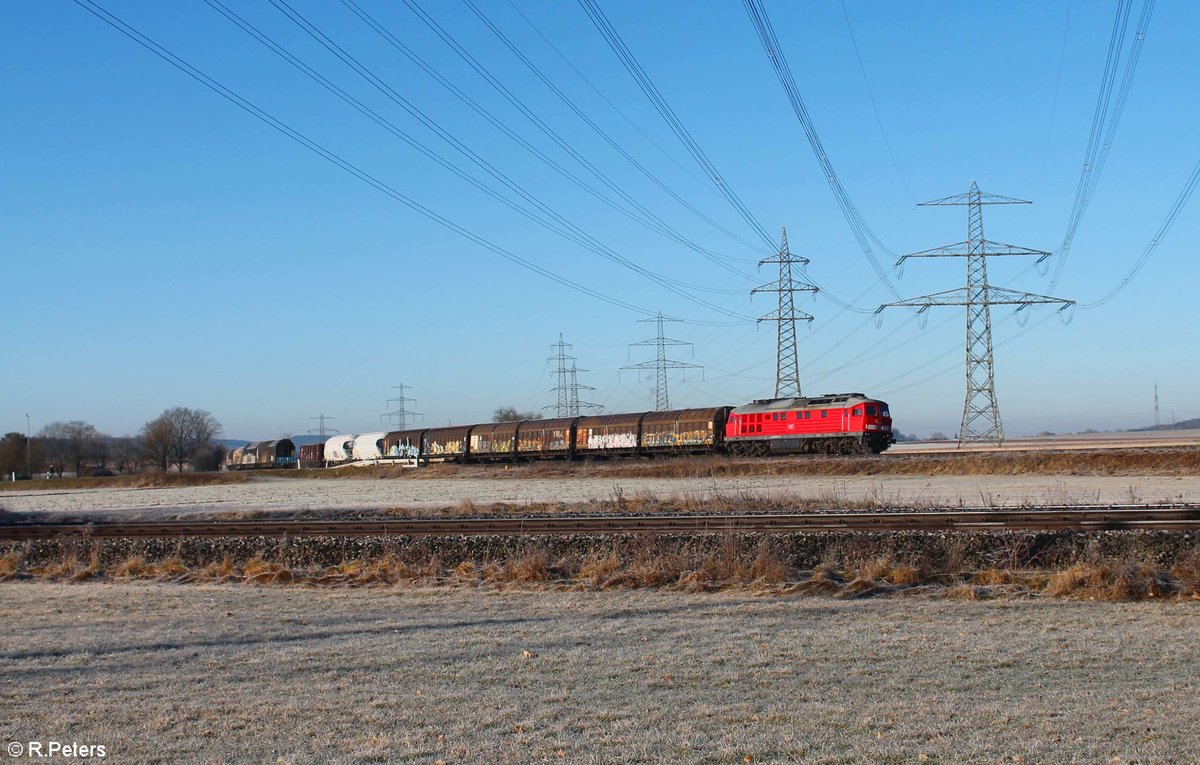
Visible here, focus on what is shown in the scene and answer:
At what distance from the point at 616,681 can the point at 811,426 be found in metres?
45.3

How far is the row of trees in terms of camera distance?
375 feet

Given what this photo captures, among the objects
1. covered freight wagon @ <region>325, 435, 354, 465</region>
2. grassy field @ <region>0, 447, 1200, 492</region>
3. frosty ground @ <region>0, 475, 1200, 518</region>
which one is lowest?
frosty ground @ <region>0, 475, 1200, 518</region>

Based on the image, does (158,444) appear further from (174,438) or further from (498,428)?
(498,428)

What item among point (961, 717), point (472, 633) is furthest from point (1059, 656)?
point (472, 633)

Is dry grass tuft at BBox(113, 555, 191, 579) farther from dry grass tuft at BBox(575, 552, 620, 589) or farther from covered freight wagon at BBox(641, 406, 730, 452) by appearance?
covered freight wagon at BBox(641, 406, 730, 452)

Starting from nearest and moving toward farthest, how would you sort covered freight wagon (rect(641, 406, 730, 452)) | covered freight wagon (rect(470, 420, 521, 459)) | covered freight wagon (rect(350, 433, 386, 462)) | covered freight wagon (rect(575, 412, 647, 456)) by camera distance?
covered freight wagon (rect(641, 406, 730, 452)) < covered freight wagon (rect(575, 412, 647, 456)) < covered freight wagon (rect(470, 420, 521, 459)) < covered freight wagon (rect(350, 433, 386, 462))

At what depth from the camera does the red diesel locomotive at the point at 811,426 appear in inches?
2051

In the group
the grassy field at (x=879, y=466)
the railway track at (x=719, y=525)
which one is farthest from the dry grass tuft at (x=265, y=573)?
the grassy field at (x=879, y=466)

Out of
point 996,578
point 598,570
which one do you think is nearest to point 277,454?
point 598,570

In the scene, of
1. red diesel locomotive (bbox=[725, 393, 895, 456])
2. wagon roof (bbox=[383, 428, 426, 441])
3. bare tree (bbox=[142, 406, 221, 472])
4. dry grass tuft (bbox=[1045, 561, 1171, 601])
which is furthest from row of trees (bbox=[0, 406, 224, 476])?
dry grass tuft (bbox=[1045, 561, 1171, 601])

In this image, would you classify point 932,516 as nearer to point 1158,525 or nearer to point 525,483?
point 1158,525

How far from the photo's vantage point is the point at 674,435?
195 ft

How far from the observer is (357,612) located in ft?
49.3

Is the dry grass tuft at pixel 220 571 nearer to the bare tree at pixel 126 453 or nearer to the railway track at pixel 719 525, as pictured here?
the railway track at pixel 719 525
